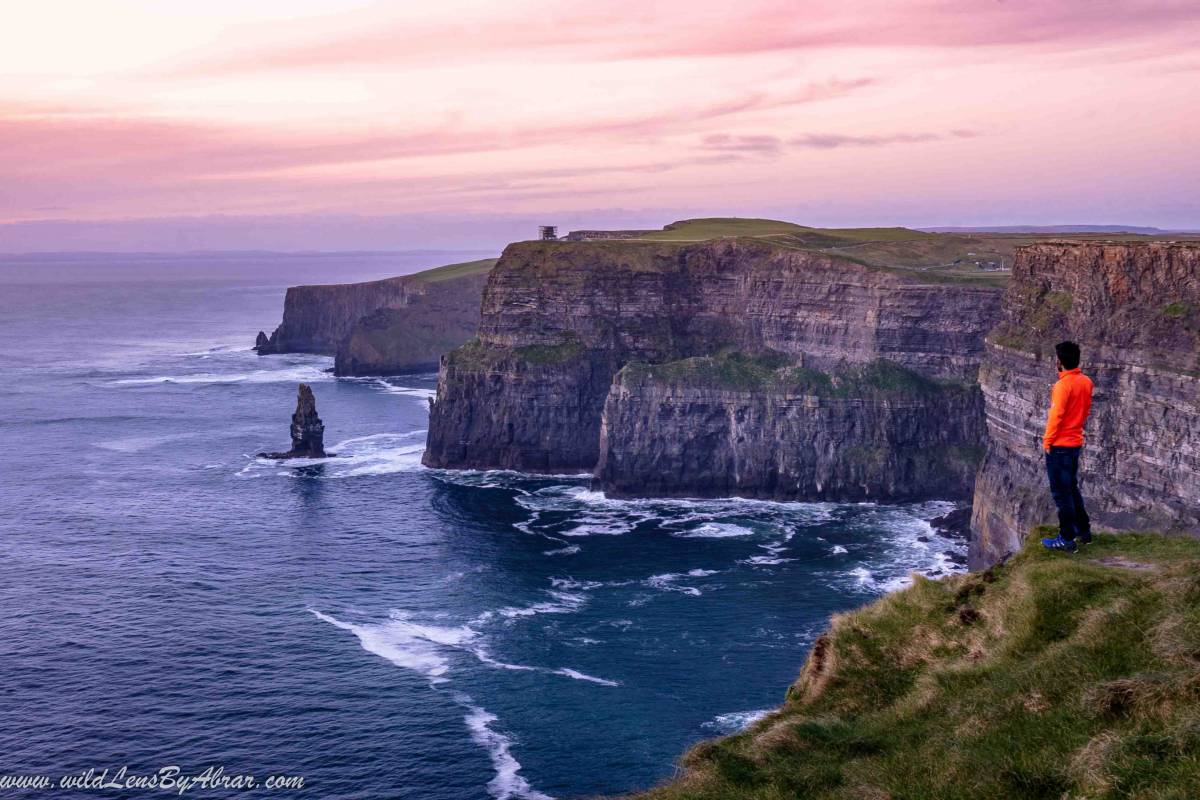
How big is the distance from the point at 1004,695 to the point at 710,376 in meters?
89.1

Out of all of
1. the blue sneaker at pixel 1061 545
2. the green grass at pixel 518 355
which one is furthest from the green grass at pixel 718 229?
the blue sneaker at pixel 1061 545

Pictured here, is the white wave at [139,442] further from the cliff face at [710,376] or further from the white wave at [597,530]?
the white wave at [597,530]

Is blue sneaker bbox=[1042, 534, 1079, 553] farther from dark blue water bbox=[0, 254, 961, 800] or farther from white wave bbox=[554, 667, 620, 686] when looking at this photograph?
white wave bbox=[554, 667, 620, 686]

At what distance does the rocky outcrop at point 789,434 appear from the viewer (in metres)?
102

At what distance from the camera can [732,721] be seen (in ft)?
170

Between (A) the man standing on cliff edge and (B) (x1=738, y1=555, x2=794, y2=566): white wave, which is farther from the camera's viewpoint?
(B) (x1=738, y1=555, x2=794, y2=566): white wave

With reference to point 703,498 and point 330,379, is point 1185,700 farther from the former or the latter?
point 330,379

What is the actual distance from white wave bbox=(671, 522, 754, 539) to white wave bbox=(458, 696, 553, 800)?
36961mm

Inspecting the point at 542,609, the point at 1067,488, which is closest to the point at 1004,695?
the point at 1067,488

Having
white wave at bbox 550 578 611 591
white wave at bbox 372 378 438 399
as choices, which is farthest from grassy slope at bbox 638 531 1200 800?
white wave at bbox 372 378 438 399

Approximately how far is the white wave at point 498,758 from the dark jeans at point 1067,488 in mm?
26296

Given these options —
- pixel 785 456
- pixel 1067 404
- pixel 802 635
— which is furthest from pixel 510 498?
pixel 1067 404

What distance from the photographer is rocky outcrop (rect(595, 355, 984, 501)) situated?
102 m

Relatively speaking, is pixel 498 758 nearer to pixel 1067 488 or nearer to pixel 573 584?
pixel 573 584
